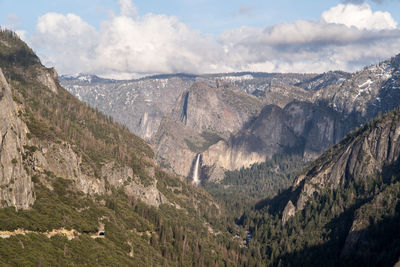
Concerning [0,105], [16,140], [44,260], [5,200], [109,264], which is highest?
[0,105]

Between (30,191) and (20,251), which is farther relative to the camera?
(30,191)

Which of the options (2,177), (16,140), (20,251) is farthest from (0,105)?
(20,251)

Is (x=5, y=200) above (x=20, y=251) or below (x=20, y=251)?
above

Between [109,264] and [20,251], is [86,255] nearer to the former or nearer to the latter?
[109,264]

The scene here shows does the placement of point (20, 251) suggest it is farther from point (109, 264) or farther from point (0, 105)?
point (0, 105)

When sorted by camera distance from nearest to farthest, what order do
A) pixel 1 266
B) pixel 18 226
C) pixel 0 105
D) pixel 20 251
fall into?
pixel 1 266, pixel 20 251, pixel 18 226, pixel 0 105

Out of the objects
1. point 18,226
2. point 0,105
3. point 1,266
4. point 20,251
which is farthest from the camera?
point 0,105
